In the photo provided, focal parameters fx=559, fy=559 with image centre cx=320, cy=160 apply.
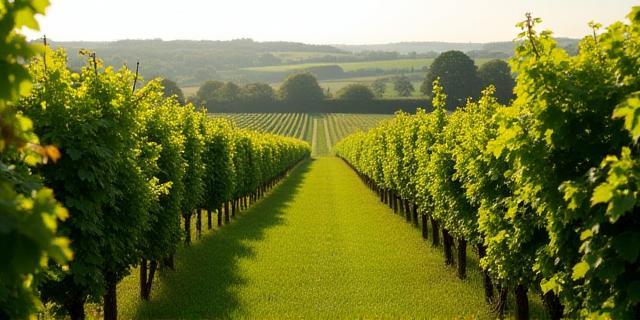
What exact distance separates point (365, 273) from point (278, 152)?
36.9 meters

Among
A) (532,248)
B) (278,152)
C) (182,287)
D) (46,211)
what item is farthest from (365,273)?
(278,152)

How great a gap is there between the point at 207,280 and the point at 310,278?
10.5 feet

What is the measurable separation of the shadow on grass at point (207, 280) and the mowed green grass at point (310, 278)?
0.09 ft

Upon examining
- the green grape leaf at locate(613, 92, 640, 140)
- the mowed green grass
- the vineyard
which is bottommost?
the mowed green grass

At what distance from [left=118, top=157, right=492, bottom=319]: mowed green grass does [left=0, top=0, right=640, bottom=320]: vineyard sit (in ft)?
0.29

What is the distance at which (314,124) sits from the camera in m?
135

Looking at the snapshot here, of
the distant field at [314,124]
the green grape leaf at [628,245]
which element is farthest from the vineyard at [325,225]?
the distant field at [314,124]

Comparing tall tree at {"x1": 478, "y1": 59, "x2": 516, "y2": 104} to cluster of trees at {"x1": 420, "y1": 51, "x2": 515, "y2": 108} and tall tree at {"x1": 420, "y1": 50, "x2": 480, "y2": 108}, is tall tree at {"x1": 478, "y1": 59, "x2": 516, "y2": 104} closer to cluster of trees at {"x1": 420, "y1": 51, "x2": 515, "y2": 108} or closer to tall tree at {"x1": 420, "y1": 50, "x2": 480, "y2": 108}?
cluster of trees at {"x1": 420, "y1": 51, "x2": 515, "y2": 108}

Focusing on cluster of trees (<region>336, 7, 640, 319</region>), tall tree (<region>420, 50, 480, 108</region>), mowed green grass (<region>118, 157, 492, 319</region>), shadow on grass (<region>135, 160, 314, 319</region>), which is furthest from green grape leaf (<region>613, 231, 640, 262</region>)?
tall tree (<region>420, 50, 480, 108</region>)

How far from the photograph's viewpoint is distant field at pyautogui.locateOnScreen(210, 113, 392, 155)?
115875 millimetres

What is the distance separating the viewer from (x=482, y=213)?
11930mm

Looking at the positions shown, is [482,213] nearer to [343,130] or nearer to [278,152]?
[278,152]

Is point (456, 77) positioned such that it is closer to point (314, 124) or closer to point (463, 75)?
point (463, 75)

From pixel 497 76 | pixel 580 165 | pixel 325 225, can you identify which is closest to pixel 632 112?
pixel 580 165
